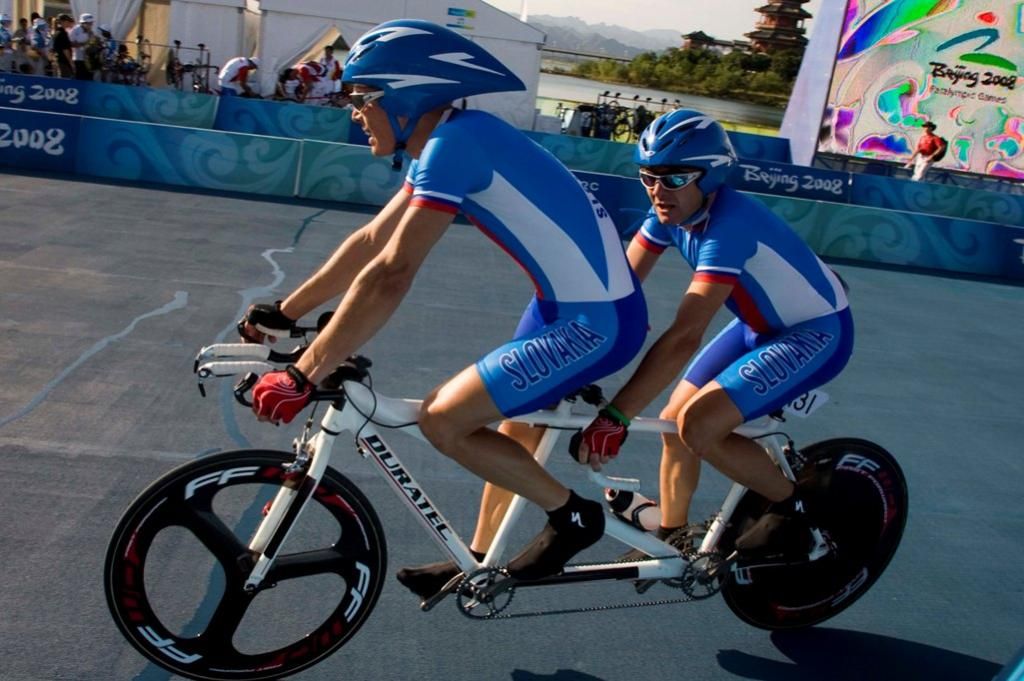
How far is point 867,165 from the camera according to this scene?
72.2ft

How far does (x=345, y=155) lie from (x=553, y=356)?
1002cm

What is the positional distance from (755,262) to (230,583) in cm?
194

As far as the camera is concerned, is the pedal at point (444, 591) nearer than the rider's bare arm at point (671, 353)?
Result: No

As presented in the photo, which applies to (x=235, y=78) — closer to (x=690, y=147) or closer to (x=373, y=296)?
(x=690, y=147)

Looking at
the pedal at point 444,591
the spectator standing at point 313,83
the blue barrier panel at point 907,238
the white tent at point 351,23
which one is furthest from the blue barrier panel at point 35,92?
the pedal at point 444,591

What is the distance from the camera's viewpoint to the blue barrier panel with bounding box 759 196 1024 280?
13195mm

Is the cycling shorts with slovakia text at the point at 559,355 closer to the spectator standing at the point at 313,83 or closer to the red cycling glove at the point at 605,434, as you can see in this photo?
the red cycling glove at the point at 605,434

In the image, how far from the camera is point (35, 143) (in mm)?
11789

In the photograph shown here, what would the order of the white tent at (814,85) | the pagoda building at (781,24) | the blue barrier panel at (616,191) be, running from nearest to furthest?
the blue barrier panel at (616,191)
the white tent at (814,85)
the pagoda building at (781,24)

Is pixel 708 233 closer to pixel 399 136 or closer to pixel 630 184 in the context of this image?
pixel 399 136

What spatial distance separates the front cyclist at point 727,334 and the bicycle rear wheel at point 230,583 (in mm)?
800

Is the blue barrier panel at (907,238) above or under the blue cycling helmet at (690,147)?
under

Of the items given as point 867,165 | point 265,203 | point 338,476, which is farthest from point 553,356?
point 867,165

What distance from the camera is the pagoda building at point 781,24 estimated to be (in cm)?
6494
